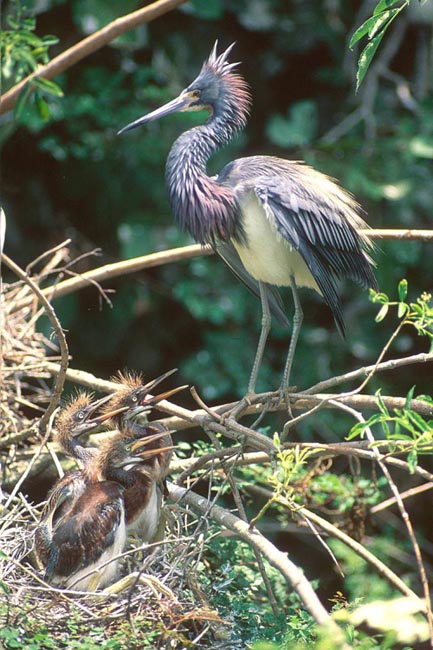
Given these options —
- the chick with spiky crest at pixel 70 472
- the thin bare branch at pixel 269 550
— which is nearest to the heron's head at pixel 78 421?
the chick with spiky crest at pixel 70 472

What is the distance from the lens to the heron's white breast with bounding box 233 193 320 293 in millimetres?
3012

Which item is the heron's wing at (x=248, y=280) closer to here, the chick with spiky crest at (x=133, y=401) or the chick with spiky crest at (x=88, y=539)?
the chick with spiky crest at (x=133, y=401)

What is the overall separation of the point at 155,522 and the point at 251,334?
2.48m

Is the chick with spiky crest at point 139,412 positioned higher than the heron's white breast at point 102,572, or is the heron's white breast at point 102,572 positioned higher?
the chick with spiky crest at point 139,412

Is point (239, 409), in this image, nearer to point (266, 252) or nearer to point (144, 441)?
point (144, 441)

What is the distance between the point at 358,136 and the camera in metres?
5.08

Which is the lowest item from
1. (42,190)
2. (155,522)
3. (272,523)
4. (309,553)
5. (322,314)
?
(309,553)

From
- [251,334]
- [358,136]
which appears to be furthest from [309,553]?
[358,136]

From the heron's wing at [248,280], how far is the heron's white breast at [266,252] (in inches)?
5.9

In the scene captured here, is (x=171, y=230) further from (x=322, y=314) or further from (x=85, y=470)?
(x=85, y=470)

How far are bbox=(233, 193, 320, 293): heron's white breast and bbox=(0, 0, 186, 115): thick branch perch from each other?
0.65 meters

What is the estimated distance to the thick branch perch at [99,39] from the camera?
3.15 metres

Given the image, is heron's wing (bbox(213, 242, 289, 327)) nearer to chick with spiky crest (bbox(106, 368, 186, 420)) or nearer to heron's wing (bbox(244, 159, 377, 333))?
heron's wing (bbox(244, 159, 377, 333))

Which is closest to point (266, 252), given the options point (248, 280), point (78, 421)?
point (248, 280)
